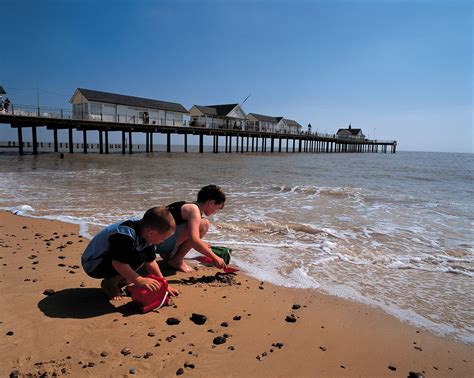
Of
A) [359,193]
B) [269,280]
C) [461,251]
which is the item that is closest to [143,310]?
[269,280]

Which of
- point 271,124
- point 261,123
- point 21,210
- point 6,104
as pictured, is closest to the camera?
point 21,210

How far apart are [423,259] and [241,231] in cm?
271

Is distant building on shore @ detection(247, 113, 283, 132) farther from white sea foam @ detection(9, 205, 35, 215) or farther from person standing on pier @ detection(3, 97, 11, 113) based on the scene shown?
white sea foam @ detection(9, 205, 35, 215)

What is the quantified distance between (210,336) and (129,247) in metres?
0.89

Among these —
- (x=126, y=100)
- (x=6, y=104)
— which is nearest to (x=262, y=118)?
(x=126, y=100)

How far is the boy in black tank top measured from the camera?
3.28 meters

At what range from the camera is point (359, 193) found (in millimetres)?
11852

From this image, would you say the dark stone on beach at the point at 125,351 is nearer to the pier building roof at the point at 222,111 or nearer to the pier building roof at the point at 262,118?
the pier building roof at the point at 222,111

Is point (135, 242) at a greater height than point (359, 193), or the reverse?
point (135, 242)

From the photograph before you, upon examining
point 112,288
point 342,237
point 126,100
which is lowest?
point 342,237

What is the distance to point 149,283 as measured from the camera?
2.66 metres

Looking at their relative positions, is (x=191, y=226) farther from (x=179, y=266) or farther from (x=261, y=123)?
(x=261, y=123)

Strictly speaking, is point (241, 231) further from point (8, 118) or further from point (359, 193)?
point (8, 118)

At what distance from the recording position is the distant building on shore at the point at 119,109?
36.0 metres
